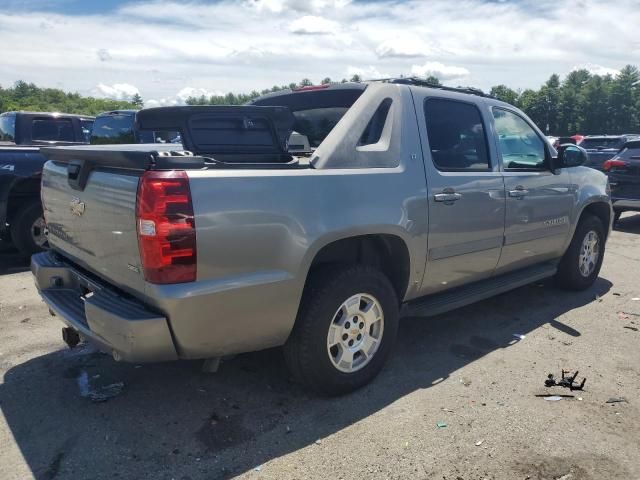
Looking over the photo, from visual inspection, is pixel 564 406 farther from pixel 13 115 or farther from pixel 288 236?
pixel 13 115

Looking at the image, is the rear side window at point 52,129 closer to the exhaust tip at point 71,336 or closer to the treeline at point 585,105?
the exhaust tip at point 71,336

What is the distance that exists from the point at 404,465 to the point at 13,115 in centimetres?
817

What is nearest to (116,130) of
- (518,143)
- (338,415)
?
(518,143)

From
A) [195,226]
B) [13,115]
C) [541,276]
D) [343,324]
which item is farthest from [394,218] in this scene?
[13,115]

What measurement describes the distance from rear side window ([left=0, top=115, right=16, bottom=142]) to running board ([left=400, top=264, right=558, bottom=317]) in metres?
7.19

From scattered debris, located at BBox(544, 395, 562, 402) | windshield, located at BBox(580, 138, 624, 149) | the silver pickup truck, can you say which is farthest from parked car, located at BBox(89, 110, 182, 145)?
windshield, located at BBox(580, 138, 624, 149)

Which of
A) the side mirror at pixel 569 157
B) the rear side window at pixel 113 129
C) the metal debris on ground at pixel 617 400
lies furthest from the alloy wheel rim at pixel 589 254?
the rear side window at pixel 113 129

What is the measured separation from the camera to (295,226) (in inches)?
115

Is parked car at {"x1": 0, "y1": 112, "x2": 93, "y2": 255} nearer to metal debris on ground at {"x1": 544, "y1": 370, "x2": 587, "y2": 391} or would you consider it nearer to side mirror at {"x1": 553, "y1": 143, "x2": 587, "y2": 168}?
side mirror at {"x1": 553, "y1": 143, "x2": 587, "y2": 168}

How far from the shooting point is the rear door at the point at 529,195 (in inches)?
176

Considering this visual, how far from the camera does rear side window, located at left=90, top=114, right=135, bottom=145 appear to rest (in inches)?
372

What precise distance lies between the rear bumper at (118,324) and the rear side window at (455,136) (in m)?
2.17

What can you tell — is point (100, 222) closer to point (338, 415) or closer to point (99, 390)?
point (99, 390)

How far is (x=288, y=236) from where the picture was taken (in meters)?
2.91
